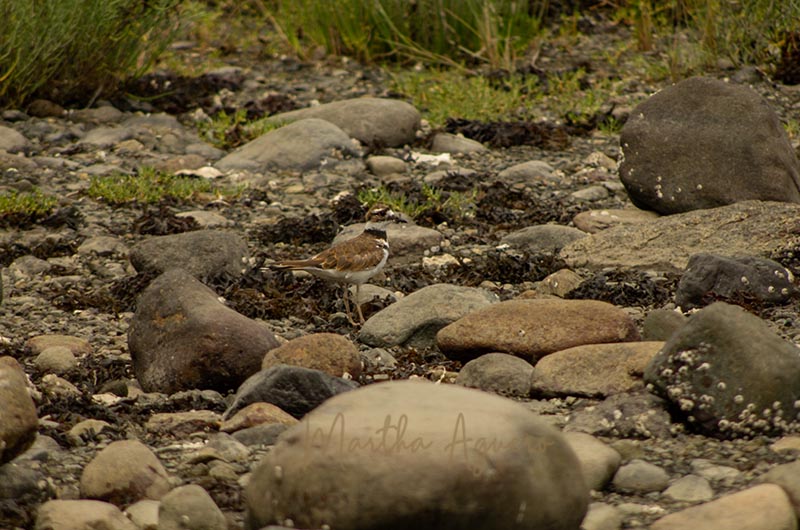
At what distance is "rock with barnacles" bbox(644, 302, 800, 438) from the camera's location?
5457 millimetres


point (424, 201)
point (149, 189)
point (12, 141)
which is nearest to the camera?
point (424, 201)

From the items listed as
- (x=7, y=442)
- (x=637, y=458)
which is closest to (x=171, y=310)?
(x=7, y=442)

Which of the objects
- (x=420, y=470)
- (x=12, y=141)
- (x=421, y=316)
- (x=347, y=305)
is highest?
(x=420, y=470)

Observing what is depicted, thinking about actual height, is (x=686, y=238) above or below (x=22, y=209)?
above

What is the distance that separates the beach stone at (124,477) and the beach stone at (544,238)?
16.4ft

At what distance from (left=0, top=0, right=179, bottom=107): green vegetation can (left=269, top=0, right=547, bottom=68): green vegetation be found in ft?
7.68

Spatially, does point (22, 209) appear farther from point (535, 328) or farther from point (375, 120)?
point (535, 328)

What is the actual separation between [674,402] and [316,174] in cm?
652

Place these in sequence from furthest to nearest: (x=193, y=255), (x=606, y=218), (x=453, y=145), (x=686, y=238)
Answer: (x=453, y=145)
(x=606, y=218)
(x=686, y=238)
(x=193, y=255)

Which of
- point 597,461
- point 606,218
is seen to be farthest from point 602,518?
point 606,218

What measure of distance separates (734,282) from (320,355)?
2.74 meters

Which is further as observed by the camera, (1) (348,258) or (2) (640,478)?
(1) (348,258)

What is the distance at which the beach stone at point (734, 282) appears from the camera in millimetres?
7668

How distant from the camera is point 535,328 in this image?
22.6 feet
